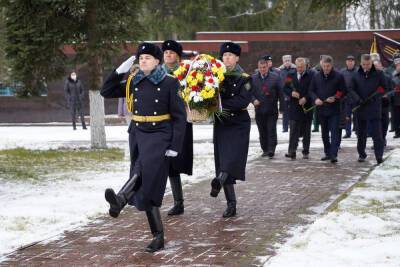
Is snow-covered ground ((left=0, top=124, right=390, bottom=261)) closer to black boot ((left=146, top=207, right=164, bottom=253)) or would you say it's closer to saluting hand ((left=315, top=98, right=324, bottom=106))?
black boot ((left=146, top=207, right=164, bottom=253))

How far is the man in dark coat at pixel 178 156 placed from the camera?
9.66 meters

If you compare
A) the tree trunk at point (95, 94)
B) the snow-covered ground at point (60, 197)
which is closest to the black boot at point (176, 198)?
the snow-covered ground at point (60, 197)

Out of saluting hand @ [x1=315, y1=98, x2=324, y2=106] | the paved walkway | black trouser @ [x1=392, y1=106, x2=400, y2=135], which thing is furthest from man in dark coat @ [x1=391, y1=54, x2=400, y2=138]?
the paved walkway

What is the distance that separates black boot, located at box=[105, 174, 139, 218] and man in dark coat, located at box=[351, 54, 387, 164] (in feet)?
24.5

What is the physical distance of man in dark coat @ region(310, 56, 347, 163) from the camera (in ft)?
49.2

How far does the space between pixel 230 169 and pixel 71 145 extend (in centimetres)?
1069

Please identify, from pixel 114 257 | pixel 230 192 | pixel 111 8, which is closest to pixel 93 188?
pixel 230 192

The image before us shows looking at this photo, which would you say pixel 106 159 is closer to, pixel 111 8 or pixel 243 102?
pixel 111 8

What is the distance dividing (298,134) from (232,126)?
639cm

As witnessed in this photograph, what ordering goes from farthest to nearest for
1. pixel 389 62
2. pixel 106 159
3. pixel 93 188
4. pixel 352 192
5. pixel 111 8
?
pixel 389 62 < pixel 111 8 < pixel 106 159 < pixel 93 188 < pixel 352 192

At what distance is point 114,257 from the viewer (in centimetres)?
756

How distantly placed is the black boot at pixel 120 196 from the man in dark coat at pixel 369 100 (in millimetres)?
7465

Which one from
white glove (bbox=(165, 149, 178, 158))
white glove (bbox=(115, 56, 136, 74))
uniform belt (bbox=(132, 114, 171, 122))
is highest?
white glove (bbox=(115, 56, 136, 74))


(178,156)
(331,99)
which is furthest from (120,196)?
(331,99)
